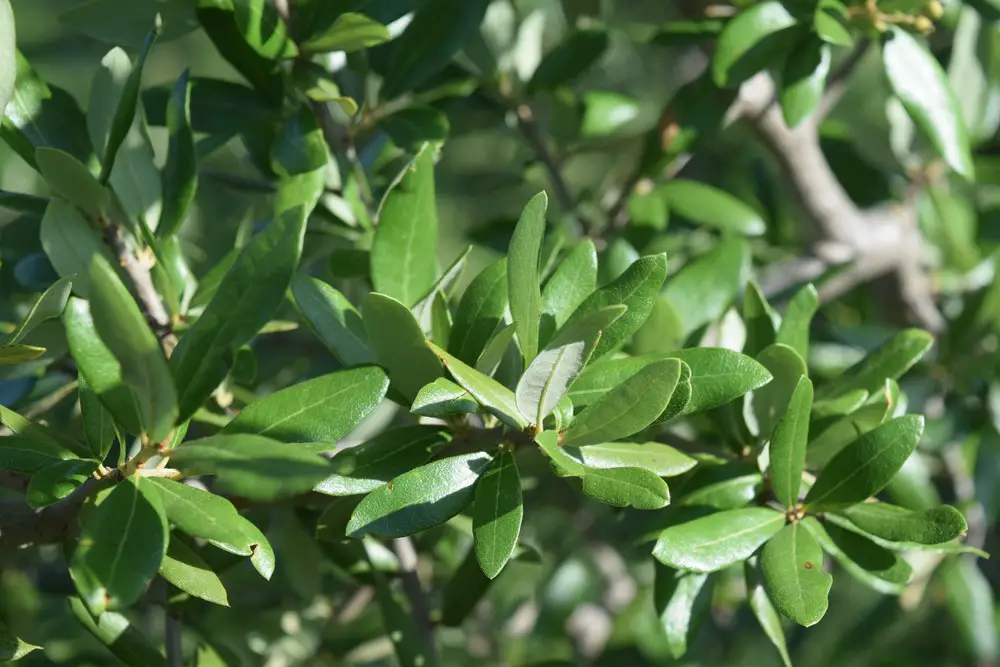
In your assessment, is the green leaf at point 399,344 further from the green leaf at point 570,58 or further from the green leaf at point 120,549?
the green leaf at point 570,58

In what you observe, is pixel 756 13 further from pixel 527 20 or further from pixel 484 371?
pixel 484 371

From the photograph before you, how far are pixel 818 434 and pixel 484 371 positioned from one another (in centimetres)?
25

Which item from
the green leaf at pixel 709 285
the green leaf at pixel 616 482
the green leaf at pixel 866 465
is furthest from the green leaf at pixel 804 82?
the green leaf at pixel 616 482

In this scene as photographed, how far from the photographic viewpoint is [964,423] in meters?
1.12

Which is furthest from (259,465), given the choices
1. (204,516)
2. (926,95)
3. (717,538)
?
(926,95)

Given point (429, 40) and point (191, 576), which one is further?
point (429, 40)

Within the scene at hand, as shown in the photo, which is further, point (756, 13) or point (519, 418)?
point (756, 13)

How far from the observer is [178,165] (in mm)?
748

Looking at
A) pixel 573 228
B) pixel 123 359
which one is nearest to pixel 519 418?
pixel 123 359

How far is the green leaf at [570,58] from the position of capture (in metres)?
1.07

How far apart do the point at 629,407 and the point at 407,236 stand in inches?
8.5

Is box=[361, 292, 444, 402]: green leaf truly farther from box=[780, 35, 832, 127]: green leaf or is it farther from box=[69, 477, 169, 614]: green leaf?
box=[780, 35, 832, 127]: green leaf

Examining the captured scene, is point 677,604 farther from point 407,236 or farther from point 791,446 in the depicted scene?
point 407,236

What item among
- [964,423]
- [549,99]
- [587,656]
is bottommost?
[587,656]
